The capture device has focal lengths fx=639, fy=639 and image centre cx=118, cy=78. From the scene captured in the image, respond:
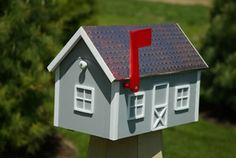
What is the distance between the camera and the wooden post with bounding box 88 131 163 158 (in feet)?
17.7

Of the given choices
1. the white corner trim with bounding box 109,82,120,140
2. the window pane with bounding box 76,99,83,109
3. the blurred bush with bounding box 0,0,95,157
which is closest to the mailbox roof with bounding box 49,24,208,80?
the white corner trim with bounding box 109,82,120,140

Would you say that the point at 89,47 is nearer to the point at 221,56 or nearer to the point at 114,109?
the point at 114,109

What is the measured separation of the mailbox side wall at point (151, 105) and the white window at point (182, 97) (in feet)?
0.11

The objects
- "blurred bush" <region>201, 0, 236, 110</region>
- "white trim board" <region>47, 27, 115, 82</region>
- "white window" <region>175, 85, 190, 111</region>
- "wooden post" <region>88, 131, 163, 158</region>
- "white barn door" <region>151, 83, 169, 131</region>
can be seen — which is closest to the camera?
"white trim board" <region>47, 27, 115, 82</region>

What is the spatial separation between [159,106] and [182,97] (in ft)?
1.11

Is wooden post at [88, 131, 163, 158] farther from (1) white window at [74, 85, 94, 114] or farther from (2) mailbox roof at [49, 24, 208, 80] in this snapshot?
(2) mailbox roof at [49, 24, 208, 80]

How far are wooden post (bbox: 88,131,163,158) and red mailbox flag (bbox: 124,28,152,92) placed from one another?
676mm

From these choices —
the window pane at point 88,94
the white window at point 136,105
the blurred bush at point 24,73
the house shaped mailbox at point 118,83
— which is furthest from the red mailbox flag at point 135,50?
the blurred bush at point 24,73

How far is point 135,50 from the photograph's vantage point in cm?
495

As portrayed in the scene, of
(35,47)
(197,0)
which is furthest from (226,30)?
(197,0)

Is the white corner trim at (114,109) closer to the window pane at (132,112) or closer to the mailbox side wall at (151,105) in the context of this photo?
the mailbox side wall at (151,105)

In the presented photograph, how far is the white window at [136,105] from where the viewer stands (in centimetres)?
504

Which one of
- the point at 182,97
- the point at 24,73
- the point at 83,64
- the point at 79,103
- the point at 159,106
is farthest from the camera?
the point at 24,73

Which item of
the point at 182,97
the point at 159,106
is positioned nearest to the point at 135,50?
the point at 159,106
